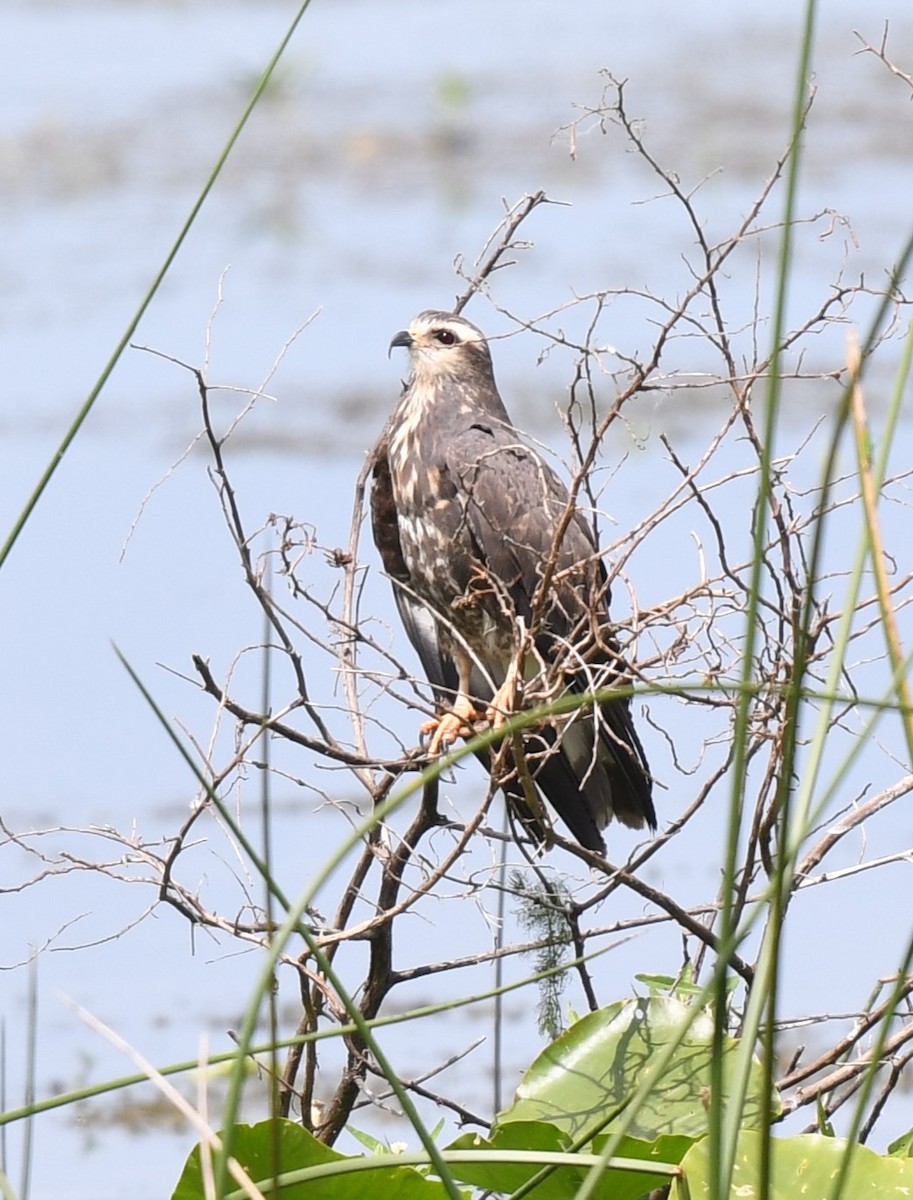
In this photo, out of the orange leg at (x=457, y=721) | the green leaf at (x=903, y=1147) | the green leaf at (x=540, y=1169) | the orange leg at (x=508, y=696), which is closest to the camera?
the green leaf at (x=540, y=1169)

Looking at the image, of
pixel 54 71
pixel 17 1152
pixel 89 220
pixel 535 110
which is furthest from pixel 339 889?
pixel 54 71

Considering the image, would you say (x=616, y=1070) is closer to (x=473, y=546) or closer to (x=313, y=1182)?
(x=313, y=1182)

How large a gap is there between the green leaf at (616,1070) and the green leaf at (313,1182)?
0.19 meters

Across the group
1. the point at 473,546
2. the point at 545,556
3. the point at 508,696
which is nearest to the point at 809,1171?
the point at 508,696

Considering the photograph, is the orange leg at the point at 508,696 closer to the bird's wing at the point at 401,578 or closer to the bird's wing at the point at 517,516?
the bird's wing at the point at 517,516

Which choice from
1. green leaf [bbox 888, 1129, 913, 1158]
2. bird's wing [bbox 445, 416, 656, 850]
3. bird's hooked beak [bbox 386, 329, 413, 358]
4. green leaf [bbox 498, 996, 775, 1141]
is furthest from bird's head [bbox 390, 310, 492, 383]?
green leaf [bbox 888, 1129, 913, 1158]

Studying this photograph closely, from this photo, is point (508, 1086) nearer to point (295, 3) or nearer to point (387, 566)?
point (387, 566)

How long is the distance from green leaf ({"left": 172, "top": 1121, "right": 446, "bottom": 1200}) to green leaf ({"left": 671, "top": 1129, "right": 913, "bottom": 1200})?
0.32 meters

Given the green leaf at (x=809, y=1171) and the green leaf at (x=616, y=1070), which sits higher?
the green leaf at (x=616, y=1070)

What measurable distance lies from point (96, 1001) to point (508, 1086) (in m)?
1.05

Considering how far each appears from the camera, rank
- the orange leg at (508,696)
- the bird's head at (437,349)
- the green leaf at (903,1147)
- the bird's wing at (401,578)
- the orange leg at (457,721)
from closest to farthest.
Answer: the orange leg at (508,696), the green leaf at (903,1147), the orange leg at (457,721), the bird's wing at (401,578), the bird's head at (437,349)

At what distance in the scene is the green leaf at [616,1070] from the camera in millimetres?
2598

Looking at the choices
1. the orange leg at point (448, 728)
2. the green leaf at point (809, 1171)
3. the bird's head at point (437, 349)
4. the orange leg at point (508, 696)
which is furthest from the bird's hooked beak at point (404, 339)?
the green leaf at point (809, 1171)

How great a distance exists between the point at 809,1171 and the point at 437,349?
223cm
